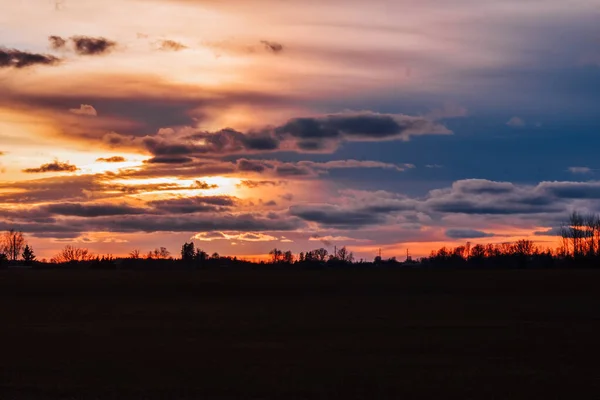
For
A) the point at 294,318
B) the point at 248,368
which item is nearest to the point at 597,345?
the point at 248,368

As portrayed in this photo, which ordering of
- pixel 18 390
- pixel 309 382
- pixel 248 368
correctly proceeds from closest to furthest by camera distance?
pixel 18 390
pixel 309 382
pixel 248 368

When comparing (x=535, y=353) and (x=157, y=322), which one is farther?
(x=157, y=322)

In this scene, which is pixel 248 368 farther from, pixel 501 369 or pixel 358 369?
pixel 501 369

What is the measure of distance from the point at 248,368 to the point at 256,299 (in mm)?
66819

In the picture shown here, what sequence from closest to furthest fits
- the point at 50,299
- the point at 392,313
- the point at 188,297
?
the point at 392,313
the point at 50,299
the point at 188,297

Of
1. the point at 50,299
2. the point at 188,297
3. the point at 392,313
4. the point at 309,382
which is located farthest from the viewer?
the point at 188,297

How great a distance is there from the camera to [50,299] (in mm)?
102938

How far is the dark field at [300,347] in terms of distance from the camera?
31.5 metres

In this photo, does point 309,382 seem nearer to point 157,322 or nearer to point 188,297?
point 157,322

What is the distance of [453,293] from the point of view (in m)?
115

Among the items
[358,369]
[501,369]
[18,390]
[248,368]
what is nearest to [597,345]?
[501,369]

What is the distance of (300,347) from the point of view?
152 ft

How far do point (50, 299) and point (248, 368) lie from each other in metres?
72.4

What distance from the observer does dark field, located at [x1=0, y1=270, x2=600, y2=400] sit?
3147 cm
